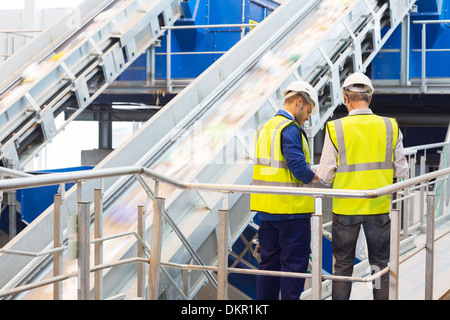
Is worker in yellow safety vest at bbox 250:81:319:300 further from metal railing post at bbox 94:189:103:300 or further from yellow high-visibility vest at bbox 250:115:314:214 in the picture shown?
metal railing post at bbox 94:189:103:300

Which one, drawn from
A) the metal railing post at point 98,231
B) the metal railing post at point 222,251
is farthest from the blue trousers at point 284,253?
the metal railing post at point 98,231

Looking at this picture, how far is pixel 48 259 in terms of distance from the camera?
5.18 m

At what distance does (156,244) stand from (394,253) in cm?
134

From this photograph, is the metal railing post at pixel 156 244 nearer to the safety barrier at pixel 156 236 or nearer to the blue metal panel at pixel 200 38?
the safety barrier at pixel 156 236

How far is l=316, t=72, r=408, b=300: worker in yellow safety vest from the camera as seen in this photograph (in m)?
3.75

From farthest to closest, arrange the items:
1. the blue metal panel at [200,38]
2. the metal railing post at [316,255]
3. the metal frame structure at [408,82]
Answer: the blue metal panel at [200,38] → the metal frame structure at [408,82] → the metal railing post at [316,255]

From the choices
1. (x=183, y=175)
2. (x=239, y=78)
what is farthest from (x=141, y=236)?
(x=239, y=78)


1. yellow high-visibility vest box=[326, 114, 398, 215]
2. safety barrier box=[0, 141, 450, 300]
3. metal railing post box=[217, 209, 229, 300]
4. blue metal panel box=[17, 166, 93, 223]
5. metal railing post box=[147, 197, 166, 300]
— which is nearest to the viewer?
safety barrier box=[0, 141, 450, 300]

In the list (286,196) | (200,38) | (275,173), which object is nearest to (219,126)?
(275,173)

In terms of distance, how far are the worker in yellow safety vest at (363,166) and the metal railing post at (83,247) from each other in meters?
1.47

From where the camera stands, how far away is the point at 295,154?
12.3 ft

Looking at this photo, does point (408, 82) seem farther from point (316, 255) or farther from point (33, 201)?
point (316, 255)

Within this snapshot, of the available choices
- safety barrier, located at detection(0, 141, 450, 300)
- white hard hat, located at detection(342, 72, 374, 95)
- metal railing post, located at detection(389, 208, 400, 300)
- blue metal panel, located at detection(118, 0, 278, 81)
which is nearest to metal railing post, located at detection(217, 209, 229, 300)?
safety barrier, located at detection(0, 141, 450, 300)

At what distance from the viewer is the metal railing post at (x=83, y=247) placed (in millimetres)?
3059
